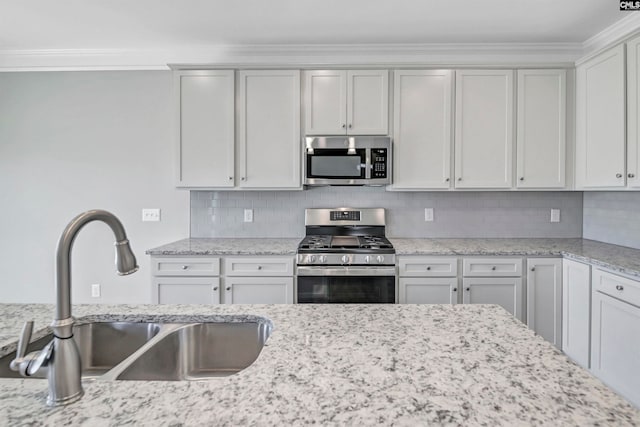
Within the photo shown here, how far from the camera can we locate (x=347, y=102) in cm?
282

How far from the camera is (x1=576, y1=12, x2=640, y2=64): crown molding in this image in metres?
2.50

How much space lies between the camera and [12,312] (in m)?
1.21

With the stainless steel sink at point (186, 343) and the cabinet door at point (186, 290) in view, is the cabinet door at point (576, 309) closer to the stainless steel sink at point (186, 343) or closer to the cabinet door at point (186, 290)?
the stainless steel sink at point (186, 343)

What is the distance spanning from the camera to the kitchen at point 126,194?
3.16 metres

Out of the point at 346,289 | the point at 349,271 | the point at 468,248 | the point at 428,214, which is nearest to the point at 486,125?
the point at 428,214

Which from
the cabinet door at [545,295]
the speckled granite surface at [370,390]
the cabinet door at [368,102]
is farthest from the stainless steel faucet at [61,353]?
the cabinet door at [545,295]

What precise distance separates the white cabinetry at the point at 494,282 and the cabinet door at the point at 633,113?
0.88m

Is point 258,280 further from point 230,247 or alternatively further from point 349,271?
point 349,271

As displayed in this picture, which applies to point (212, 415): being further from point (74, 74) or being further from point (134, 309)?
point (74, 74)

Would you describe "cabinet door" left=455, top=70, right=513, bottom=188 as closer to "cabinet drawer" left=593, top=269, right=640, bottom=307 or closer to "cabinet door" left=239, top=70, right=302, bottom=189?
"cabinet drawer" left=593, top=269, right=640, bottom=307

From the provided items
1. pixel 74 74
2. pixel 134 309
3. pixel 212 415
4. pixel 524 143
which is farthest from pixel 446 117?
pixel 74 74

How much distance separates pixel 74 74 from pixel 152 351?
3.26 meters

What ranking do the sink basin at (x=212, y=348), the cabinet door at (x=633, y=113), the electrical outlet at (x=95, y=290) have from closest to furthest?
the sink basin at (x=212, y=348) < the cabinet door at (x=633, y=113) < the electrical outlet at (x=95, y=290)

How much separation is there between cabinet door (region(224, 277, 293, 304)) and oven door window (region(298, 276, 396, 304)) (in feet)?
0.39
